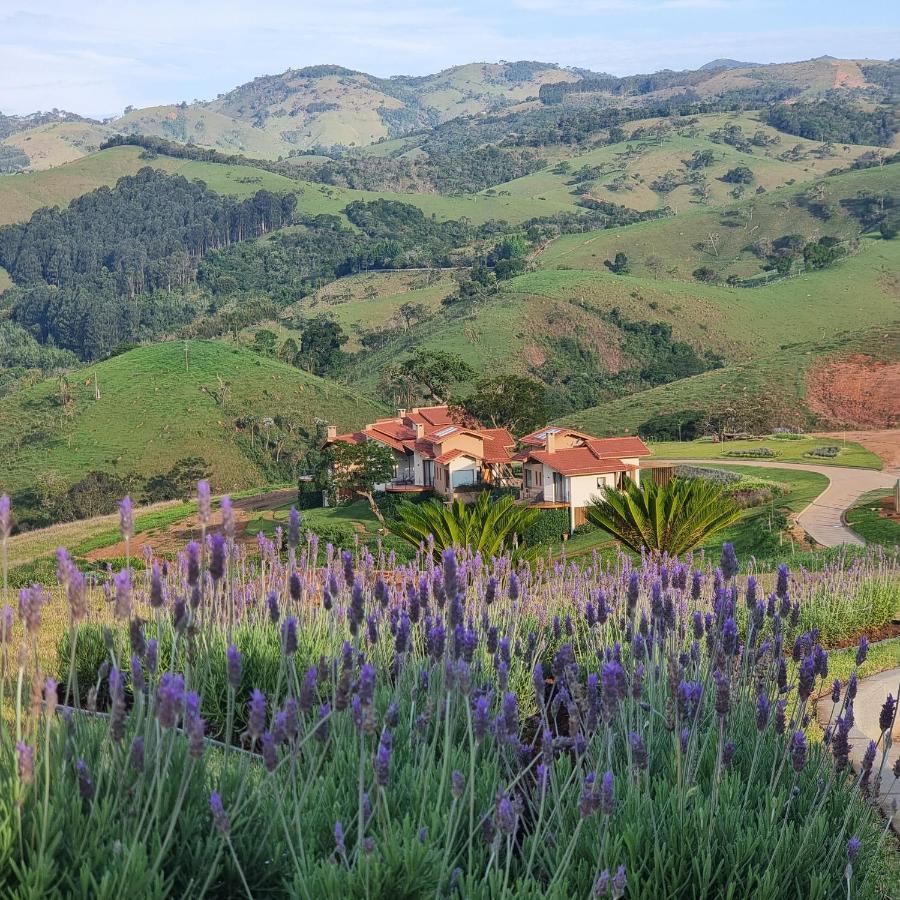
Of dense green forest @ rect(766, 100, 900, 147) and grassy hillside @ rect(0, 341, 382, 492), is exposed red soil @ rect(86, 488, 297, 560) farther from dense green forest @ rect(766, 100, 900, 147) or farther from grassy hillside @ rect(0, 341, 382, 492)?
dense green forest @ rect(766, 100, 900, 147)

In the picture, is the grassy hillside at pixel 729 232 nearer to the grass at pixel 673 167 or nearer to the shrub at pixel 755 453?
the grass at pixel 673 167

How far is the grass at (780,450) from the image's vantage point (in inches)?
1432

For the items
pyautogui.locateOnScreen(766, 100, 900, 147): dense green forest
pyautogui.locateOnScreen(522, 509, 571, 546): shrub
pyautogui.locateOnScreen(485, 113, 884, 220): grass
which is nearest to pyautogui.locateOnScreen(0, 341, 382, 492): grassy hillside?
pyautogui.locateOnScreen(522, 509, 571, 546): shrub

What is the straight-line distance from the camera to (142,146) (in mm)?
182125

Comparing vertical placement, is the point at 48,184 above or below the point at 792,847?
above

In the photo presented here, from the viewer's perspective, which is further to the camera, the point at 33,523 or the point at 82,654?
the point at 33,523

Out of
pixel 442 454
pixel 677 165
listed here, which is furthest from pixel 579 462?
pixel 677 165

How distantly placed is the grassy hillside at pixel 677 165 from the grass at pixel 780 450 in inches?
4089

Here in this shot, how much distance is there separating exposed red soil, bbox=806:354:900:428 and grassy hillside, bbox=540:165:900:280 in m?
49.2

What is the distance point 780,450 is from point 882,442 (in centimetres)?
399

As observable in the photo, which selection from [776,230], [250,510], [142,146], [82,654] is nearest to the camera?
[82,654]

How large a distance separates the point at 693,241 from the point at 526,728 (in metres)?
112

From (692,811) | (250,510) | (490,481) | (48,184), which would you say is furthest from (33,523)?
(48,184)

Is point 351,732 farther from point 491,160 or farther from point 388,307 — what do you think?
point 491,160
